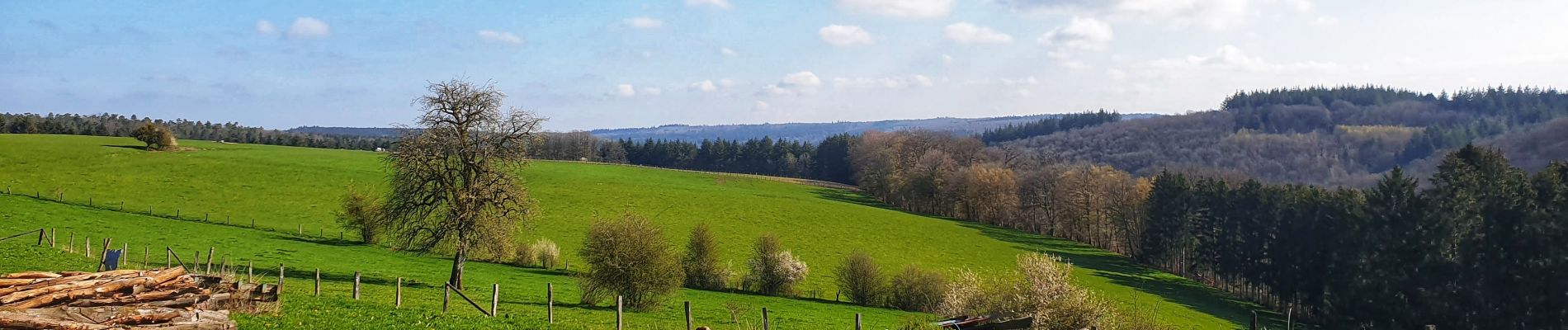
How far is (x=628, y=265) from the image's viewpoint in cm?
3272

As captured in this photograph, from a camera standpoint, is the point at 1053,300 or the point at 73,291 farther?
the point at 1053,300

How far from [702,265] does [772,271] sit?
4215 millimetres

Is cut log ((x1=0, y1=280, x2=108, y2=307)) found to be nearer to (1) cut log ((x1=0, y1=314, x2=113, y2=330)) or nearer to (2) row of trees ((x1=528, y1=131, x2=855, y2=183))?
(1) cut log ((x1=0, y1=314, x2=113, y2=330))

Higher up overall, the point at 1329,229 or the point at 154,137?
the point at 154,137

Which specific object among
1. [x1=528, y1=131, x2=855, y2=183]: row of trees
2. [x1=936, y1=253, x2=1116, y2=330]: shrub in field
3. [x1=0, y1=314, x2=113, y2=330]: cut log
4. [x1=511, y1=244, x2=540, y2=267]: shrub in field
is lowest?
[x1=511, y1=244, x2=540, y2=267]: shrub in field

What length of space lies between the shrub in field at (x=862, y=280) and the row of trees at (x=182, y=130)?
3140 inches

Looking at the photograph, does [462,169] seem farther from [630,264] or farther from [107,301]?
[107,301]

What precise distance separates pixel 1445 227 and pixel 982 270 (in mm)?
29381

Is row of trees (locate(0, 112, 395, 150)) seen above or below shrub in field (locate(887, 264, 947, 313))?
above

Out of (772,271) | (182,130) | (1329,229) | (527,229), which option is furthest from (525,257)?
(182,130)

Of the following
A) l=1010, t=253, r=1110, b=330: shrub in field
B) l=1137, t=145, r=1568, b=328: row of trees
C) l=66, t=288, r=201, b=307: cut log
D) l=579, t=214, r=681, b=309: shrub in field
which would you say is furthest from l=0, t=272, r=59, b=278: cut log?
l=1137, t=145, r=1568, b=328: row of trees

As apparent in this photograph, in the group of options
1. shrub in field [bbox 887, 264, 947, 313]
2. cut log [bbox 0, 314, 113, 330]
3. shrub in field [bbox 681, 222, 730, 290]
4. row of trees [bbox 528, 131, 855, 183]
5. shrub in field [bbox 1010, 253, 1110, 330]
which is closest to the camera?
cut log [bbox 0, 314, 113, 330]

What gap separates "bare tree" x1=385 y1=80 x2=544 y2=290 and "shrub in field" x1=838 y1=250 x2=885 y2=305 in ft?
67.3

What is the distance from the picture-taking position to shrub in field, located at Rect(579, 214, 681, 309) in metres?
32.8
